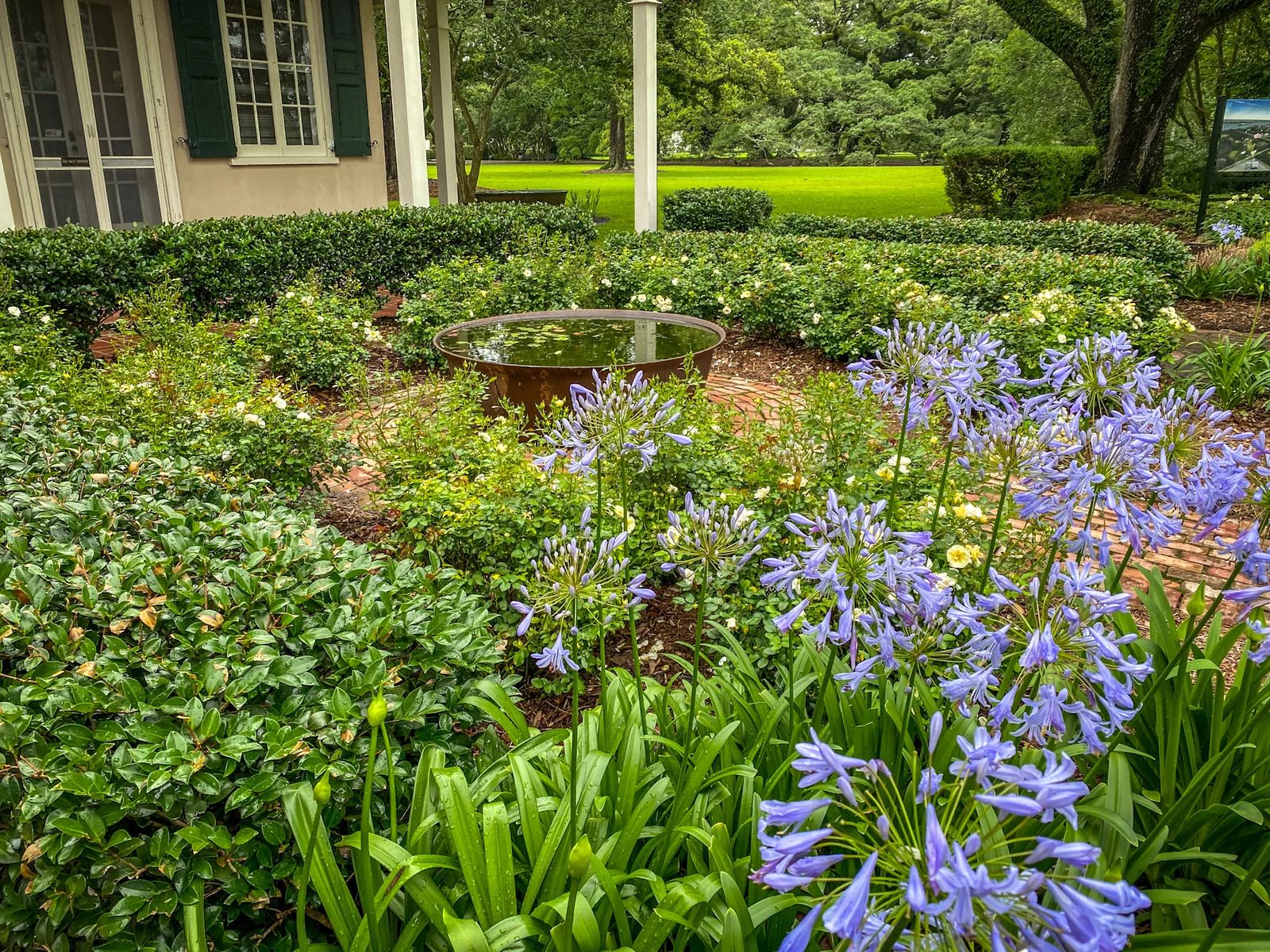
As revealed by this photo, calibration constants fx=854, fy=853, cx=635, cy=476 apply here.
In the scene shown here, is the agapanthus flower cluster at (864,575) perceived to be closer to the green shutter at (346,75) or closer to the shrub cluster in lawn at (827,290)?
the shrub cluster in lawn at (827,290)

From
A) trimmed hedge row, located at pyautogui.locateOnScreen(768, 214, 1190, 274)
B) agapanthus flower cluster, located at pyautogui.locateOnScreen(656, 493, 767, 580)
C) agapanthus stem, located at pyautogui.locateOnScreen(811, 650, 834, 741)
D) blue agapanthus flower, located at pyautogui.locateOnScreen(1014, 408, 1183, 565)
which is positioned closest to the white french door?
trimmed hedge row, located at pyautogui.locateOnScreen(768, 214, 1190, 274)

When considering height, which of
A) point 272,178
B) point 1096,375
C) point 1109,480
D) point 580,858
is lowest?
point 580,858

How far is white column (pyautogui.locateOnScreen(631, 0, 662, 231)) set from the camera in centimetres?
1005

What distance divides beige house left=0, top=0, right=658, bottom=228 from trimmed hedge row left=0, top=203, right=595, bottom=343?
2.31 feet

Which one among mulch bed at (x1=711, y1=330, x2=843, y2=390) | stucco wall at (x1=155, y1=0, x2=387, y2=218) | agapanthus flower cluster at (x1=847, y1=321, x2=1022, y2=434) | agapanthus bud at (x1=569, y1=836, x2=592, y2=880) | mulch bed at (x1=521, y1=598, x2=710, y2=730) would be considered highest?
stucco wall at (x1=155, y1=0, x2=387, y2=218)

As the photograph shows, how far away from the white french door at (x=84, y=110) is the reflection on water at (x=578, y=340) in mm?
5237

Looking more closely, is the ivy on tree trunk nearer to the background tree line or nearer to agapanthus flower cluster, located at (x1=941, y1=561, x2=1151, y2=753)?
the background tree line

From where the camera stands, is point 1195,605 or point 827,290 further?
point 827,290

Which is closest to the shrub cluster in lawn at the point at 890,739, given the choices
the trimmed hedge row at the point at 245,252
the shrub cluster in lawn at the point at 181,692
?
the shrub cluster in lawn at the point at 181,692

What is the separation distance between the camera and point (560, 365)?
17.3ft

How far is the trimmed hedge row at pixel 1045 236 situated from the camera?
934 cm

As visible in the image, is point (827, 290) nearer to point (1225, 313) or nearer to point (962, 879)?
point (1225, 313)

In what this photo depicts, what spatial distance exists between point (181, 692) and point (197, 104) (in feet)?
29.2

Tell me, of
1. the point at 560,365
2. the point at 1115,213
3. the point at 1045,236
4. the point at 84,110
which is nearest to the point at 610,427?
the point at 560,365
